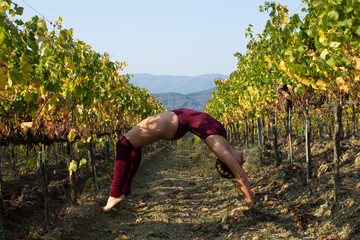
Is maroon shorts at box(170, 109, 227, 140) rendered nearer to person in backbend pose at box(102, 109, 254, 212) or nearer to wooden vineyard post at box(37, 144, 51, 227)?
person in backbend pose at box(102, 109, 254, 212)

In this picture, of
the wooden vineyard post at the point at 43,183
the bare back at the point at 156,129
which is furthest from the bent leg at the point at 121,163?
the wooden vineyard post at the point at 43,183

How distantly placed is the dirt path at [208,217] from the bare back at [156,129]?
122 cm

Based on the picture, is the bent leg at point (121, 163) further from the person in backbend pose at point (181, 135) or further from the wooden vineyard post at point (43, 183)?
the wooden vineyard post at point (43, 183)

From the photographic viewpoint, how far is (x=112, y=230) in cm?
417

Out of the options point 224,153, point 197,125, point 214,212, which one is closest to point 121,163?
point 197,125

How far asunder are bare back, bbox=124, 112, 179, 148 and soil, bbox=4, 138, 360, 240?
1.22 metres

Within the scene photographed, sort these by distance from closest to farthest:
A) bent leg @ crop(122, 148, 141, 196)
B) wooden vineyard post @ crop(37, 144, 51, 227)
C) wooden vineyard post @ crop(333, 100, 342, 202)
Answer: bent leg @ crop(122, 148, 141, 196), wooden vineyard post @ crop(333, 100, 342, 202), wooden vineyard post @ crop(37, 144, 51, 227)

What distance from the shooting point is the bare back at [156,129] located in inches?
142

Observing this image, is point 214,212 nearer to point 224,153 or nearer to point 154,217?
point 154,217

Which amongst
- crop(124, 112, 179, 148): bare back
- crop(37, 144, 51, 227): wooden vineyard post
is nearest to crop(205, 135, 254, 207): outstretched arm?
crop(124, 112, 179, 148): bare back

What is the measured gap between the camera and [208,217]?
4656 mm

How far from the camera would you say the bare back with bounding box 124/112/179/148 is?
361 cm

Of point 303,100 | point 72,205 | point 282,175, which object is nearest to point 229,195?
point 282,175

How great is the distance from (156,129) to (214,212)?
2132mm
